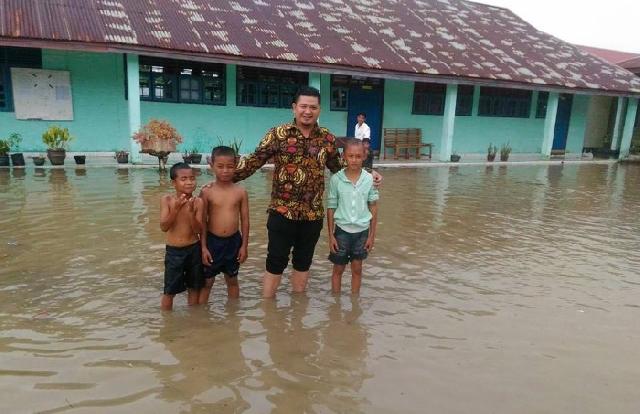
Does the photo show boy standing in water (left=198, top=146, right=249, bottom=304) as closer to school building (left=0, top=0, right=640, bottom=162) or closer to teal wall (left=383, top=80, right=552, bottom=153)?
school building (left=0, top=0, right=640, bottom=162)

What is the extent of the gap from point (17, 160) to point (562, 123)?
Answer: 21001mm

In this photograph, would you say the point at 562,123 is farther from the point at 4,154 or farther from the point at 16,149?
the point at 4,154

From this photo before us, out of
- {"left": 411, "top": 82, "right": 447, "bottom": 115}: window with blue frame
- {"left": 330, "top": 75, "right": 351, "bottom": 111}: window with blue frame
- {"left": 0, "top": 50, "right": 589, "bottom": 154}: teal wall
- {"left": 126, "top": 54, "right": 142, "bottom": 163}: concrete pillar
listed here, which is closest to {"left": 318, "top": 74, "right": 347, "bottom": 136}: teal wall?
{"left": 0, "top": 50, "right": 589, "bottom": 154}: teal wall

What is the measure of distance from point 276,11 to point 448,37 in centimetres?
690

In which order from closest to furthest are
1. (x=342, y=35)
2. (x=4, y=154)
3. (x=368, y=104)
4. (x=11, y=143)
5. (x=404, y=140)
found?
(x=4, y=154) → (x=11, y=143) → (x=342, y=35) → (x=368, y=104) → (x=404, y=140)

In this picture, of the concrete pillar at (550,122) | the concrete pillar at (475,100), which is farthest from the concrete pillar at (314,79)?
the concrete pillar at (550,122)

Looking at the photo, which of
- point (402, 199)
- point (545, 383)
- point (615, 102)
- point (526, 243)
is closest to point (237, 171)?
point (545, 383)

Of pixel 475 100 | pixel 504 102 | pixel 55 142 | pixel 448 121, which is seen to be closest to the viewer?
pixel 55 142

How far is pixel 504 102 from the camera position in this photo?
19.5 meters

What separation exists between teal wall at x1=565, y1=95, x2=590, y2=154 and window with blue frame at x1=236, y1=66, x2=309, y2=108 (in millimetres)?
13270

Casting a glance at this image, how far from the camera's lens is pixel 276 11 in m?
16.0

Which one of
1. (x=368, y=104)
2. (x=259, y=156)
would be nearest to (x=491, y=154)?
(x=368, y=104)

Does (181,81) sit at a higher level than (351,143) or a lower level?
higher

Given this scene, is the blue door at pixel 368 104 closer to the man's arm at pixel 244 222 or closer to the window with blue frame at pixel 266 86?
the window with blue frame at pixel 266 86
